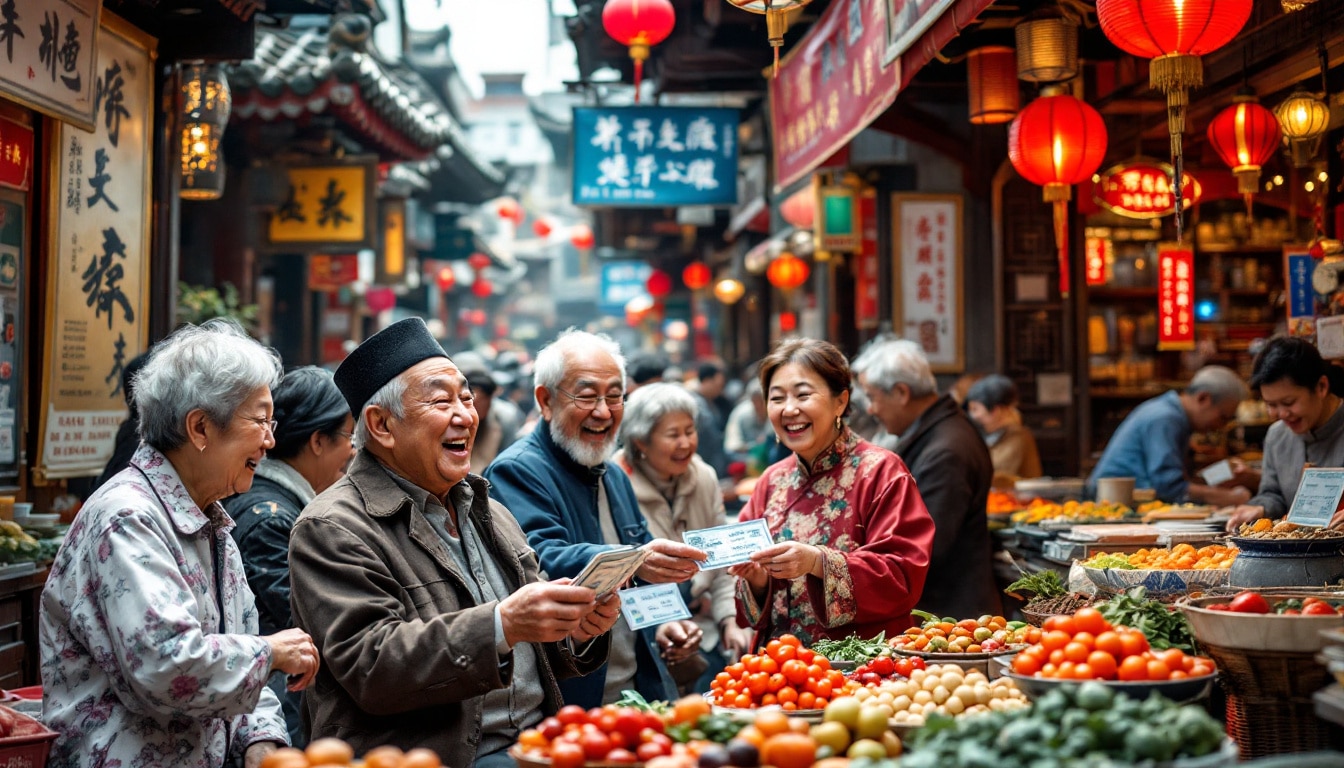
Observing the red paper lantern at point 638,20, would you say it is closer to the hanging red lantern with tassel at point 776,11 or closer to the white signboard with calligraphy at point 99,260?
the white signboard with calligraphy at point 99,260

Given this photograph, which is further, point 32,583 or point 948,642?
point 32,583

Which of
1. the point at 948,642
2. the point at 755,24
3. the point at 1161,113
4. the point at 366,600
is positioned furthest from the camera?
the point at 755,24

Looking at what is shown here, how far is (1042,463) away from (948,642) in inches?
263

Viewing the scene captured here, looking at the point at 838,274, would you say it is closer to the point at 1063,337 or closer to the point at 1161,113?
the point at 1063,337

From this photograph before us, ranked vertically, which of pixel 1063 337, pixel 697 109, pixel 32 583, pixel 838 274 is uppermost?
pixel 697 109

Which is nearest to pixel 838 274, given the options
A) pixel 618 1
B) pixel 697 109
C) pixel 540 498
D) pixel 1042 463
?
pixel 697 109

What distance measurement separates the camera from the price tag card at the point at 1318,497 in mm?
4664

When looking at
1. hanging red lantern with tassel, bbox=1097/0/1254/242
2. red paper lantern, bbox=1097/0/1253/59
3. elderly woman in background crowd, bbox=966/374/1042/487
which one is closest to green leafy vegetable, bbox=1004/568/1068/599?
hanging red lantern with tassel, bbox=1097/0/1254/242

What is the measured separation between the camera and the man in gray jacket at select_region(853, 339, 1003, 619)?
225 inches

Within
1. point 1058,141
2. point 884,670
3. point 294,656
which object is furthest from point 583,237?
point 294,656

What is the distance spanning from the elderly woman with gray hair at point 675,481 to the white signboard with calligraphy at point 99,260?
3039 mm

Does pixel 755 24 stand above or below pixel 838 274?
above

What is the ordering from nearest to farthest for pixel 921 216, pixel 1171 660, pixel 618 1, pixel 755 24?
pixel 1171 660 < pixel 618 1 < pixel 755 24 < pixel 921 216

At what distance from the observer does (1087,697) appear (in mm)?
2527
